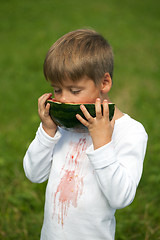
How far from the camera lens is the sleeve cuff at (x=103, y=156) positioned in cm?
192

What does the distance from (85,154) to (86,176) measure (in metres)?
0.16

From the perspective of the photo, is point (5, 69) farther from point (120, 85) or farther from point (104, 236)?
point (104, 236)

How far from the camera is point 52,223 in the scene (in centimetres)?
226

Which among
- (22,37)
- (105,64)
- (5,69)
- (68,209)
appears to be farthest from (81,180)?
(22,37)

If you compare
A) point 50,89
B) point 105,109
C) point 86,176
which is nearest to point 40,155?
point 86,176

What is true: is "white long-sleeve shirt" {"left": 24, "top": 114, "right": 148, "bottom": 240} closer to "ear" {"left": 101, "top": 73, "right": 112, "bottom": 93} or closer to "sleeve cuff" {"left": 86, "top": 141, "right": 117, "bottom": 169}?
"sleeve cuff" {"left": 86, "top": 141, "right": 117, "bottom": 169}

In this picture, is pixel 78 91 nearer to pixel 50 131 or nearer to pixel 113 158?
pixel 50 131

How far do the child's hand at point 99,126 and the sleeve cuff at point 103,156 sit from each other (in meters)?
0.04

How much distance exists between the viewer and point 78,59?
2195 millimetres

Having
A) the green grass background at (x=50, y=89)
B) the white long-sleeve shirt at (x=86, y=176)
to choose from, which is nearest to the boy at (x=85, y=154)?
the white long-sleeve shirt at (x=86, y=176)

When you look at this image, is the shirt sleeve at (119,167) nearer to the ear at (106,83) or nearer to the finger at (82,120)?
the finger at (82,120)

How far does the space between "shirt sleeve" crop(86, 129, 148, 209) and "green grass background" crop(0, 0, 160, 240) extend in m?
1.63

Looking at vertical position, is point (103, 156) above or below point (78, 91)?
below

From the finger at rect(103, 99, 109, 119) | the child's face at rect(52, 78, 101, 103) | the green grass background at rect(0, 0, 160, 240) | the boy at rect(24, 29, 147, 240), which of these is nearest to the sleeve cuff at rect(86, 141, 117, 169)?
the boy at rect(24, 29, 147, 240)
